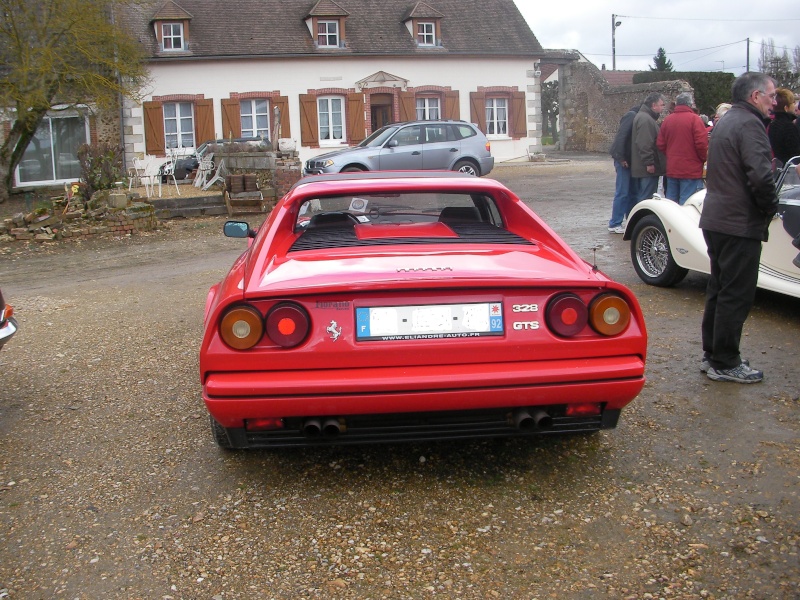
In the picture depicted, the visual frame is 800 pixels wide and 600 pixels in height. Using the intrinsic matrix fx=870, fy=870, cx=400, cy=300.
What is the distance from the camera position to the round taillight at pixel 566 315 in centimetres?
346

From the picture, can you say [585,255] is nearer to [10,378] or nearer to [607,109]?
[10,378]

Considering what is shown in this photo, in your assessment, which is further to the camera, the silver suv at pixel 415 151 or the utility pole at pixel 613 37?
the utility pole at pixel 613 37

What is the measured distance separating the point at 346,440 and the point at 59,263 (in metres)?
9.68

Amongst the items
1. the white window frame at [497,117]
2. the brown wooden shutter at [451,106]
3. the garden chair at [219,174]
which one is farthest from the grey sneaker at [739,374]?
the white window frame at [497,117]

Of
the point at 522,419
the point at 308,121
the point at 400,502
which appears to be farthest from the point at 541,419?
the point at 308,121

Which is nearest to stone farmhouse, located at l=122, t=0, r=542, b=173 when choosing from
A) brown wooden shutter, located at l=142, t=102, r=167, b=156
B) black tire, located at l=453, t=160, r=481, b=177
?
brown wooden shutter, located at l=142, t=102, r=167, b=156

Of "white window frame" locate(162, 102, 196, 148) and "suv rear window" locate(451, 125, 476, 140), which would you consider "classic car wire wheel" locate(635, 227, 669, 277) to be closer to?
"suv rear window" locate(451, 125, 476, 140)

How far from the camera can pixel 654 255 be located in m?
7.72

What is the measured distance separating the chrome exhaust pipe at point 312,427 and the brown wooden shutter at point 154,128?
88.5 feet

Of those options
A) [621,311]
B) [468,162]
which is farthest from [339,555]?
[468,162]

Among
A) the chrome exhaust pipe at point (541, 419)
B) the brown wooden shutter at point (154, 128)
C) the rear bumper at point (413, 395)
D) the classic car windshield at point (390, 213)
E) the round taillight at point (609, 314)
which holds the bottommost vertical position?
the chrome exhaust pipe at point (541, 419)

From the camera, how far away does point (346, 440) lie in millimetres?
3475

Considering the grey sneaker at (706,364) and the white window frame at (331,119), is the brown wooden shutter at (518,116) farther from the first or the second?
the grey sneaker at (706,364)

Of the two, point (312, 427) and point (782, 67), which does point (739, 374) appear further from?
point (782, 67)
